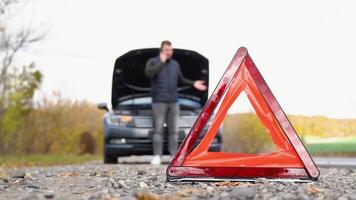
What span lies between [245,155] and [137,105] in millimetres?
7829

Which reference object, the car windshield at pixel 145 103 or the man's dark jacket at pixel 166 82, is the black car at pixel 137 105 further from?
the man's dark jacket at pixel 166 82

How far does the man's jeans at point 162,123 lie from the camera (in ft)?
41.0

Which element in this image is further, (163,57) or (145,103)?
(145,103)

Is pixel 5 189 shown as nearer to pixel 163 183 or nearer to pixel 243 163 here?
pixel 163 183

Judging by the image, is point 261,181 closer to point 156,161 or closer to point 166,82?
point 156,161

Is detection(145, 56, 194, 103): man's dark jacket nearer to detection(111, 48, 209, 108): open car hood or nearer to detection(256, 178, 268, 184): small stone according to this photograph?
detection(111, 48, 209, 108): open car hood

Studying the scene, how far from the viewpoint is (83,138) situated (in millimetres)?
35969

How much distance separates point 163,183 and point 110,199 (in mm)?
1670

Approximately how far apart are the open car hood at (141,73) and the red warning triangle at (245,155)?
24.1 feet

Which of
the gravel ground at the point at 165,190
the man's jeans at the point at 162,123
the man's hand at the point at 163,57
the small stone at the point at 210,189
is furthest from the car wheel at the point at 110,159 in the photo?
the small stone at the point at 210,189

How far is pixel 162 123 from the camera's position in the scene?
1255 centimetres

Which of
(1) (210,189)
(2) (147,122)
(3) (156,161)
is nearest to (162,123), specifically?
(2) (147,122)

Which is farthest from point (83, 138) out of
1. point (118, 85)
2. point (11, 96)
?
point (118, 85)

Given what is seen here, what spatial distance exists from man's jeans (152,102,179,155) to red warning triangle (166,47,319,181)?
6634 mm
